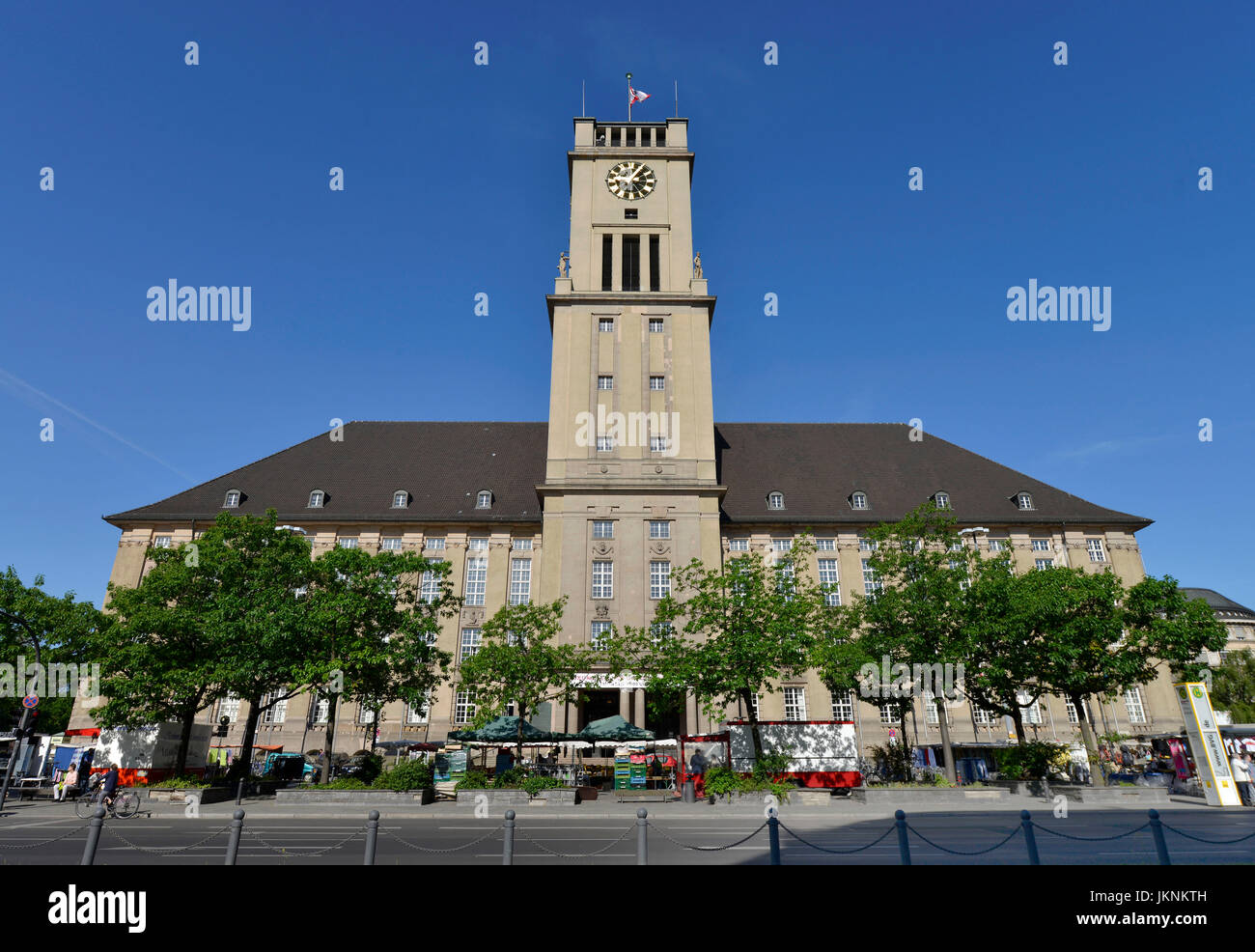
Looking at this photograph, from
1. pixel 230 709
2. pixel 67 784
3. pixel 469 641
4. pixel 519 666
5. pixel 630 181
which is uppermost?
pixel 630 181

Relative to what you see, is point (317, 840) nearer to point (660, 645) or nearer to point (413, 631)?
point (413, 631)

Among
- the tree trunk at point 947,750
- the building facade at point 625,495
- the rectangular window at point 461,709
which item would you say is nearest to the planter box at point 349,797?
the building facade at point 625,495

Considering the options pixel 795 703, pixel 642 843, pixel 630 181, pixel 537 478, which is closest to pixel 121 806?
pixel 642 843

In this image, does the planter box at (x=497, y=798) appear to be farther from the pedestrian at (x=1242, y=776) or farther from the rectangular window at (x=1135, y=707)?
the rectangular window at (x=1135, y=707)

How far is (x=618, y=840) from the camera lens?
46.8ft

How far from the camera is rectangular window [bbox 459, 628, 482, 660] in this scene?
46062 millimetres

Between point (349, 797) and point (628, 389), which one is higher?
point (628, 389)

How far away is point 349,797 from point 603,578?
21283 mm

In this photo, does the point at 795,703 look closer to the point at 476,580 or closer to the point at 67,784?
the point at 476,580

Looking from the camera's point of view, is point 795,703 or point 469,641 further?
point 469,641

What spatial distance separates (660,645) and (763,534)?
66.4ft

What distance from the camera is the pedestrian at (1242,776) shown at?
2526cm
